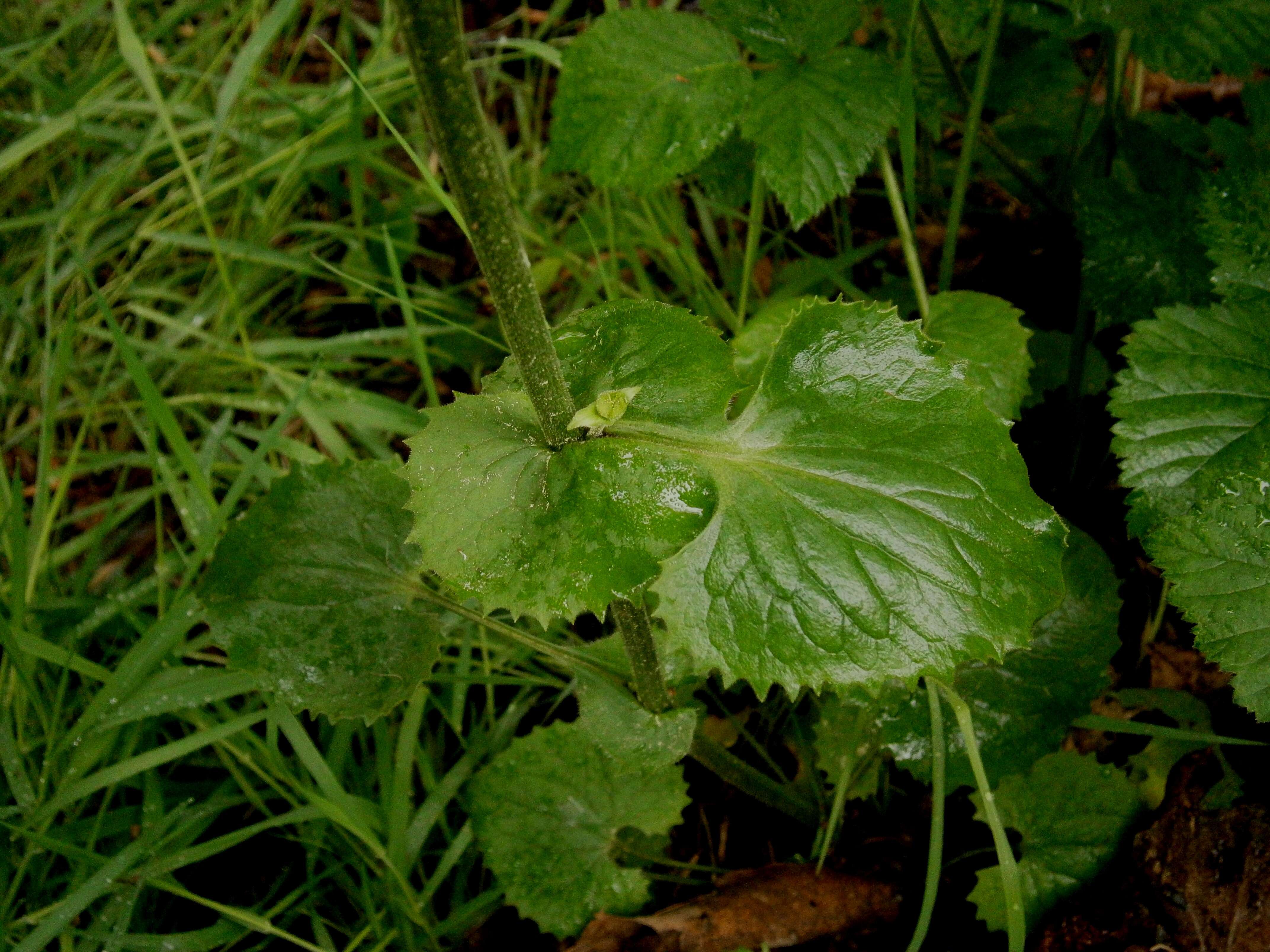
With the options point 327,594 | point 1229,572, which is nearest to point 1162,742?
point 1229,572

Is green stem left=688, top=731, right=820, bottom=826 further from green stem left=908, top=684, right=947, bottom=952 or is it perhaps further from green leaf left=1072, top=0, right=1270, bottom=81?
green leaf left=1072, top=0, right=1270, bottom=81

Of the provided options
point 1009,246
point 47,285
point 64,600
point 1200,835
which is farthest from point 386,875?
point 1009,246

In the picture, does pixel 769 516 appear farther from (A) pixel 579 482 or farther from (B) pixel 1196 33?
(B) pixel 1196 33

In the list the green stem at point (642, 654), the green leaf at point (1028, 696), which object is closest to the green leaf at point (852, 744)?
the green leaf at point (1028, 696)

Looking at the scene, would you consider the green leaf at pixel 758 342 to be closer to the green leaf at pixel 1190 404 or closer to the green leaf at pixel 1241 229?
the green leaf at pixel 1190 404

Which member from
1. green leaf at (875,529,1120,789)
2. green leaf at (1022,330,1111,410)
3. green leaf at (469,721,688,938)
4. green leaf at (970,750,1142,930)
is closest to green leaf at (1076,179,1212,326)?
green leaf at (1022,330,1111,410)
